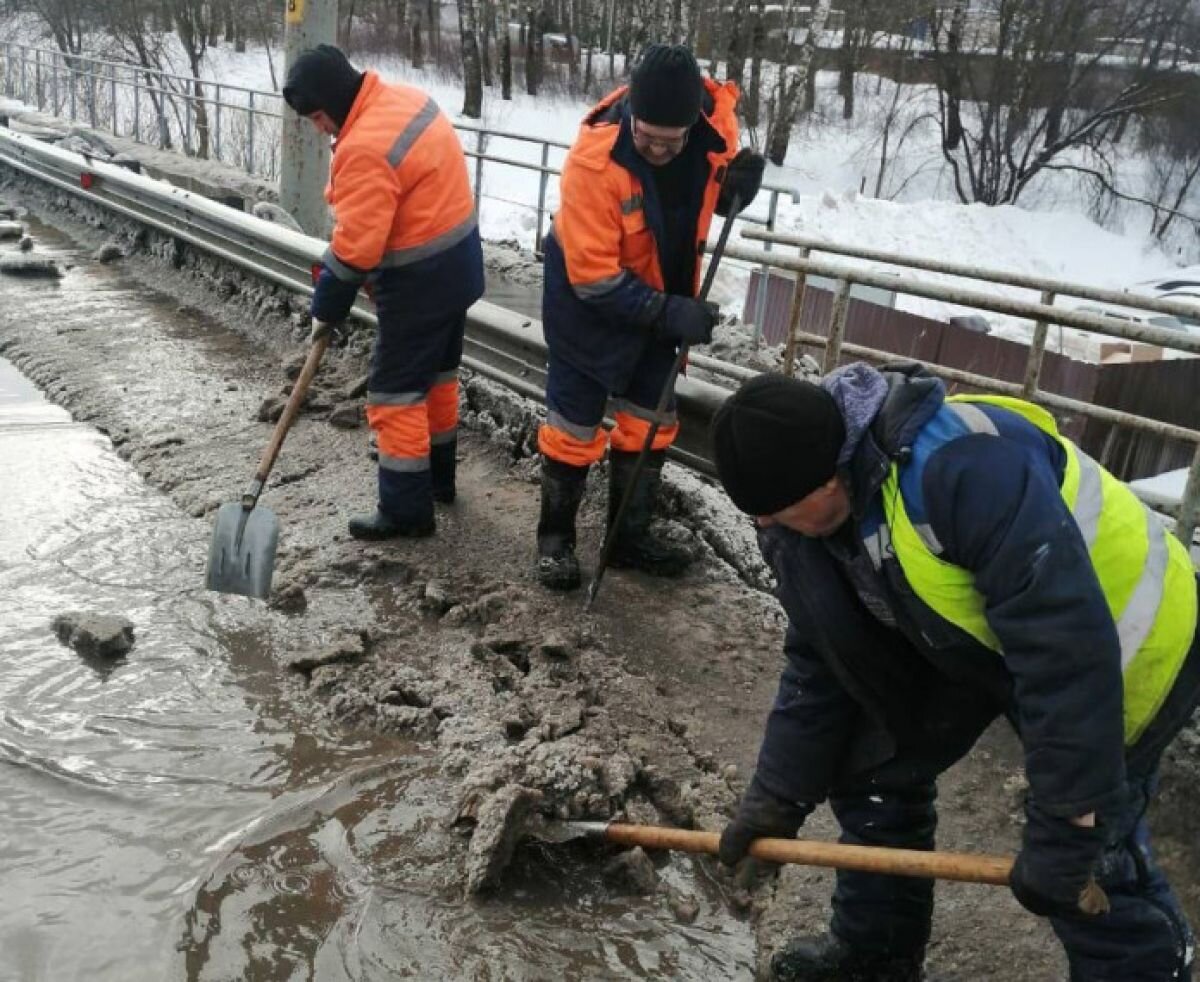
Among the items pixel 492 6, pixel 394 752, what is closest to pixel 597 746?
pixel 394 752

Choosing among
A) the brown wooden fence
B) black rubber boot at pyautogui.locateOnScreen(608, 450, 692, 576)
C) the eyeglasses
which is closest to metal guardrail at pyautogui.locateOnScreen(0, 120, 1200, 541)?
black rubber boot at pyautogui.locateOnScreen(608, 450, 692, 576)

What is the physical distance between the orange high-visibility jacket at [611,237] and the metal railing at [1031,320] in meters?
1.25

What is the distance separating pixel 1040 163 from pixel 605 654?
87.3 feet

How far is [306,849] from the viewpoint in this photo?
9.56ft

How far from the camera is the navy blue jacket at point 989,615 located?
1885 millimetres

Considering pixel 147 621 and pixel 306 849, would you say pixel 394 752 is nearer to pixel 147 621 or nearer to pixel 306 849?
pixel 306 849

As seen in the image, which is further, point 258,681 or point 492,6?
point 492,6

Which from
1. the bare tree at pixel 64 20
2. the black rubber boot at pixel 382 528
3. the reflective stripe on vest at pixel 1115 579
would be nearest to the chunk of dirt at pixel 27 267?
the black rubber boot at pixel 382 528

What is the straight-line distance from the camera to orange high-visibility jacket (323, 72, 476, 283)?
427cm

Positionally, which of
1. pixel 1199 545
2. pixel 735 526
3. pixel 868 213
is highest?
pixel 1199 545

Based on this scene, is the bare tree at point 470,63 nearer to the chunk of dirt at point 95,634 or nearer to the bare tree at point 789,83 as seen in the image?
the bare tree at point 789,83

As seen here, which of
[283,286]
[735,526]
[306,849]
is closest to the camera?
[306,849]

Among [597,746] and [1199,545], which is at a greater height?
[1199,545]

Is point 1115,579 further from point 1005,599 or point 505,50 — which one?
point 505,50
